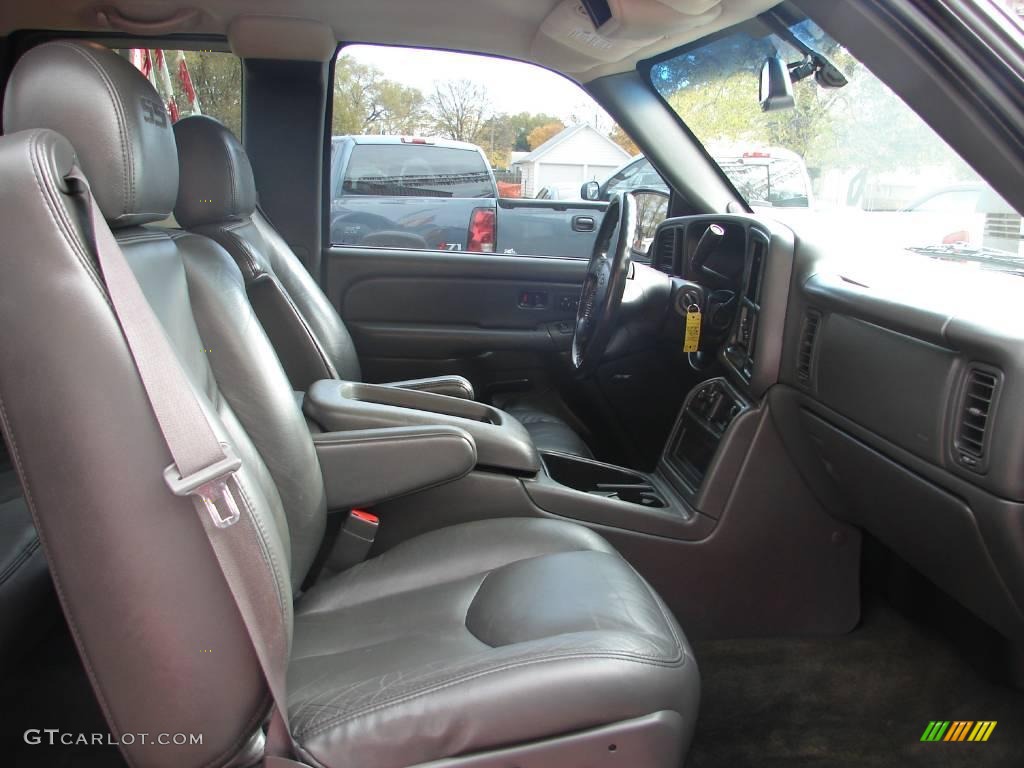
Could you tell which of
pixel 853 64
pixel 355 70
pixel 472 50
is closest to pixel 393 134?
pixel 355 70

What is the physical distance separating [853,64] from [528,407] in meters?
1.61

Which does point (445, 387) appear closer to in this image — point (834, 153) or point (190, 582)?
point (834, 153)

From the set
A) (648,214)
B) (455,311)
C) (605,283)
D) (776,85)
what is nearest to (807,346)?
(605,283)

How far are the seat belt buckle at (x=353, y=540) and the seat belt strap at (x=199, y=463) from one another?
25.9 inches

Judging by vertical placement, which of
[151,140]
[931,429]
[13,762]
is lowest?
[13,762]

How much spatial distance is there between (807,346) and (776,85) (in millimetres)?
715

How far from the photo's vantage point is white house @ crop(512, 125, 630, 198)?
3002 mm

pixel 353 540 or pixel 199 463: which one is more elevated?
pixel 199 463

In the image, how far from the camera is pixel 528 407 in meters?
2.89

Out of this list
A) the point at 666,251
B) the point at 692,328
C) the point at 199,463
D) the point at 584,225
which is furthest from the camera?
the point at 584,225

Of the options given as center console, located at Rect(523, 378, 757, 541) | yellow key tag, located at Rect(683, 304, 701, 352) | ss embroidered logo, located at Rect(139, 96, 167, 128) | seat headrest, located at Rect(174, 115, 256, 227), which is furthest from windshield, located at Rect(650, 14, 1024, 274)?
seat headrest, located at Rect(174, 115, 256, 227)

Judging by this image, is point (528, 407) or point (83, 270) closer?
point (83, 270)

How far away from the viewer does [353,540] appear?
5.40ft

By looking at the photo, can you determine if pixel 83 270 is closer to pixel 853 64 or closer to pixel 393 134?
pixel 853 64
